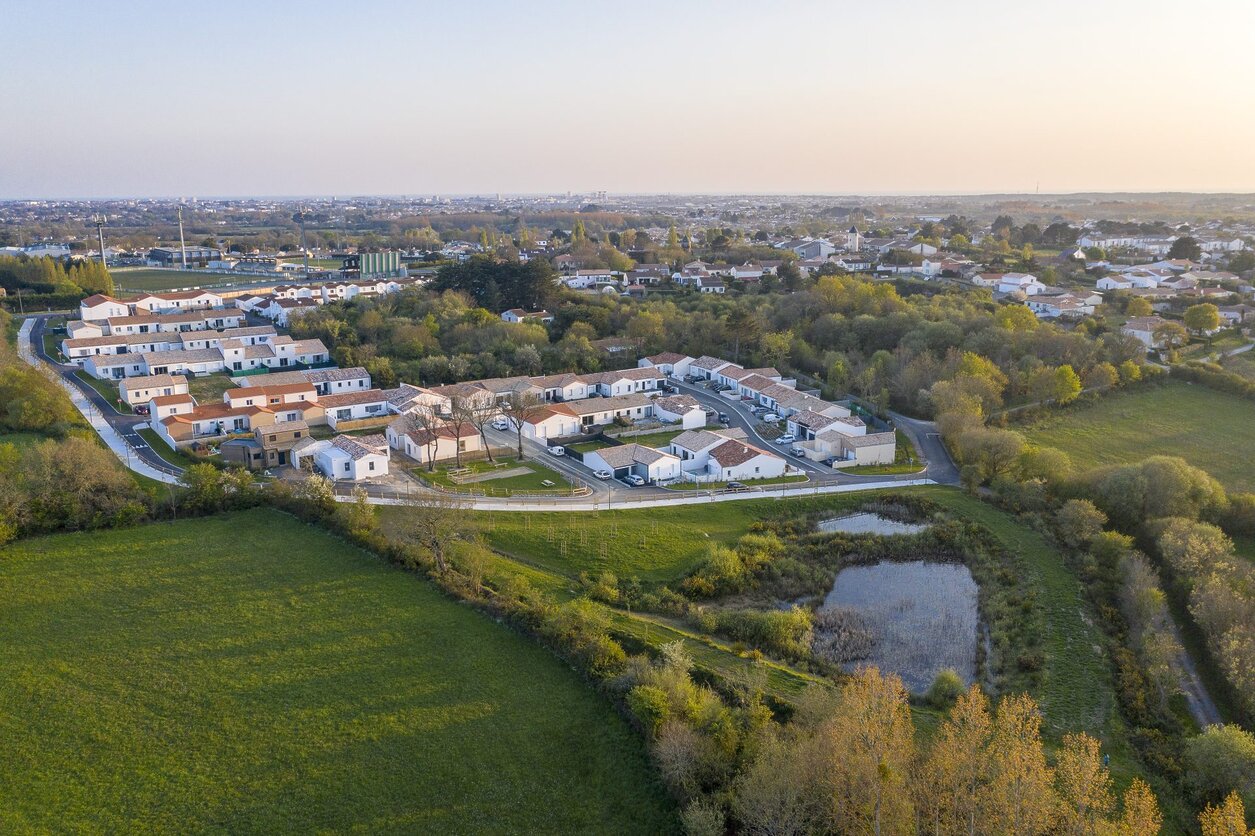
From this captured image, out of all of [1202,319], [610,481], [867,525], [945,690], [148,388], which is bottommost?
[945,690]

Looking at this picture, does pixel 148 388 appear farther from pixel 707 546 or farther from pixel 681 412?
pixel 707 546

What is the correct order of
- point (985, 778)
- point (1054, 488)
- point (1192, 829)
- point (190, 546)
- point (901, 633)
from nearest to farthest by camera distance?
point (985, 778) → point (1192, 829) → point (901, 633) → point (190, 546) → point (1054, 488)

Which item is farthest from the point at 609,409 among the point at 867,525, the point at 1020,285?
the point at 1020,285

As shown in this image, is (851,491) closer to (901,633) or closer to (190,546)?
(901,633)

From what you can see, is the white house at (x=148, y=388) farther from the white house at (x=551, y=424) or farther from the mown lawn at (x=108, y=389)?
the white house at (x=551, y=424)

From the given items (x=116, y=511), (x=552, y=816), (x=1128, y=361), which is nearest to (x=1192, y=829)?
(x=552, y=816)

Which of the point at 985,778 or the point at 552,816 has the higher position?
the point at 985,778

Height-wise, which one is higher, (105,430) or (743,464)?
(105,430)
